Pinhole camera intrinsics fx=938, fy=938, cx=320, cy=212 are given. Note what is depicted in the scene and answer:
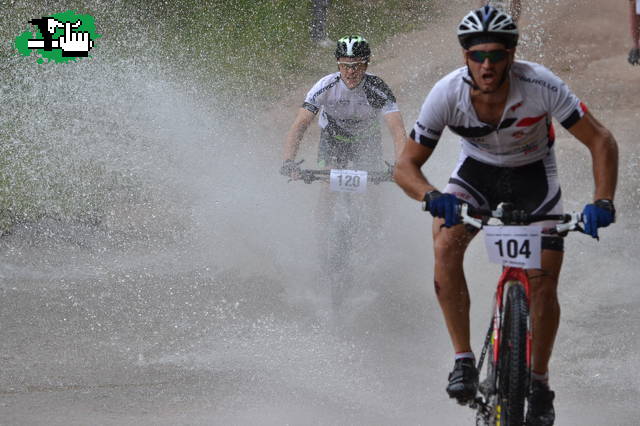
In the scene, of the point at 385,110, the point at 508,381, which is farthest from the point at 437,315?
the point at 508,381

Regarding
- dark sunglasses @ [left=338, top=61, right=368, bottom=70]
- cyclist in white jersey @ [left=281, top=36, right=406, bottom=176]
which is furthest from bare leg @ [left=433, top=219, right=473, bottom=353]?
dark sunglasses @ [left=338, top=61, right=368, bottom=70]

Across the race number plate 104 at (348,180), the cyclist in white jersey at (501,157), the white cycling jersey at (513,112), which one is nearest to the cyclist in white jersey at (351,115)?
the race number plate 104 at (348,180)

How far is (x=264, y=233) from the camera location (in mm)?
9711

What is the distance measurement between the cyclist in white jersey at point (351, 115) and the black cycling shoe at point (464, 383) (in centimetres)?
339

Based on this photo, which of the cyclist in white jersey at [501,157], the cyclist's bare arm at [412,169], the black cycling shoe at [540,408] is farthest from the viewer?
the cyclist's bare arm at [412,169]

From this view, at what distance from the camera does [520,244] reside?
4.23 meters

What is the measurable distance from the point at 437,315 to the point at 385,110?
1.79 m

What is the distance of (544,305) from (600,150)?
2.55ft

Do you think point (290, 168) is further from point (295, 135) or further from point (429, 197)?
point (429, 197)

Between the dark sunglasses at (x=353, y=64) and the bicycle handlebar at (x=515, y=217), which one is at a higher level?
the dark sunglasses at (x=353, y=64)

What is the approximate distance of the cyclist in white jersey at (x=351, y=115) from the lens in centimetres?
784

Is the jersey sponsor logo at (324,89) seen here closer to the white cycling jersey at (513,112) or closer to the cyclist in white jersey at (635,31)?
the white cycling jersey at (513,112)

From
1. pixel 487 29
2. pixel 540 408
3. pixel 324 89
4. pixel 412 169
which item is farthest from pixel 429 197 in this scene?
pixel 324 89

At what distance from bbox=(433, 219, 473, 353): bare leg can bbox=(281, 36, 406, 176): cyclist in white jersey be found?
3.17 m
